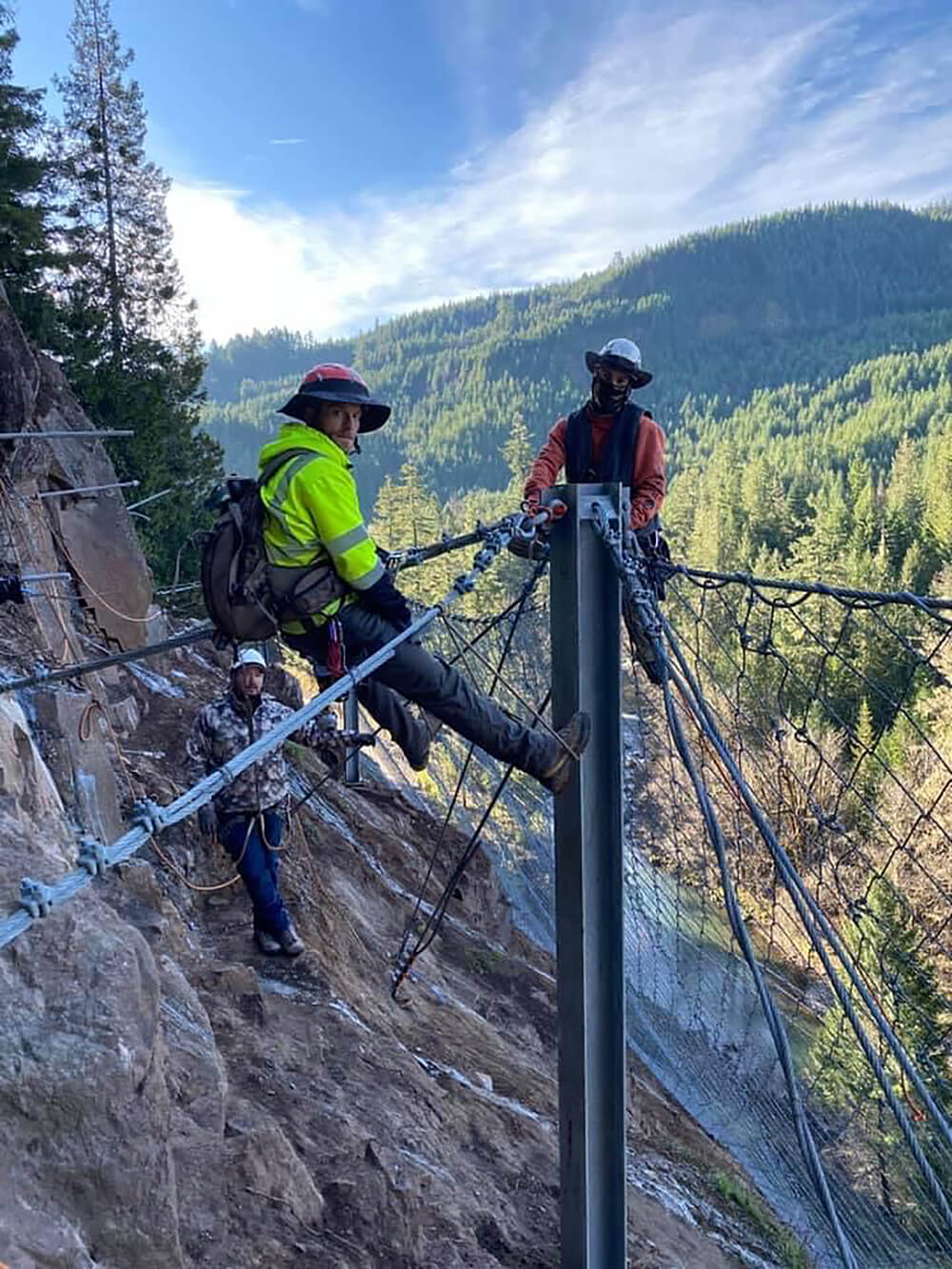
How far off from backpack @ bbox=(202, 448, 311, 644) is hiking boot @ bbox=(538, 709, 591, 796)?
3.65 feet

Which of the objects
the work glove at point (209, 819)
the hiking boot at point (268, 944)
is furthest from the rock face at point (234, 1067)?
the work glove at point (209, 819)

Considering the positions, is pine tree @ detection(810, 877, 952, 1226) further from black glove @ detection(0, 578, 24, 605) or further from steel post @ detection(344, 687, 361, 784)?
black glove @ detection(0, 578, 24, 605)

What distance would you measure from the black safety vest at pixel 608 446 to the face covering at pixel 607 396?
0.15 ft

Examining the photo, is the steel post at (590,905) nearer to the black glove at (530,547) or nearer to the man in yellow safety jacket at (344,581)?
the man in yellow safety jacket at (344,581)

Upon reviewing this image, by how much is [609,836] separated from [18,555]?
20.7ft

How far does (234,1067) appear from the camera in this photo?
13.1ft

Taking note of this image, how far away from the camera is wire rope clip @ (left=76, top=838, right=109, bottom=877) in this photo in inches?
59.3

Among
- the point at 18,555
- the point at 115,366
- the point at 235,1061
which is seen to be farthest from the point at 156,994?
the point at 115,366

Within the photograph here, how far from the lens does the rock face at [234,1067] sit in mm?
2436

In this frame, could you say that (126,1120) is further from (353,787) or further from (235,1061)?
(353,787)

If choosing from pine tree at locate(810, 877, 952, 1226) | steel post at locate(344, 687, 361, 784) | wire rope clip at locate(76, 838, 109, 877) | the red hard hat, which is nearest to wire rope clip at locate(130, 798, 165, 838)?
wire rope clip at locate(76, 838, 109, 877)

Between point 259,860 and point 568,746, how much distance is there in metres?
2.76

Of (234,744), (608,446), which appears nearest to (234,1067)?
(234,744)

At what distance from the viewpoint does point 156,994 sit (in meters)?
2.86
